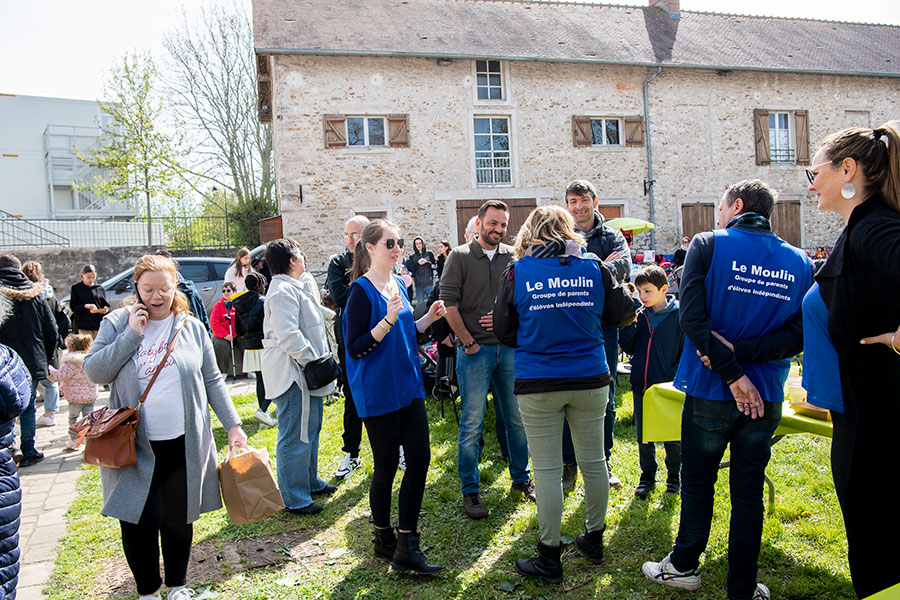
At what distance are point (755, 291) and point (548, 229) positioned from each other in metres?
0.99

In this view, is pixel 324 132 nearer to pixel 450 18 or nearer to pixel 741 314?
pixel 450 18

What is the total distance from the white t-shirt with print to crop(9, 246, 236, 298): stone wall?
14514 mm

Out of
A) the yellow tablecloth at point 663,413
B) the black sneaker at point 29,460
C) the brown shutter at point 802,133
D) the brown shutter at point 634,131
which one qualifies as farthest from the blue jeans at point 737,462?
the brown shutter at point 802,133

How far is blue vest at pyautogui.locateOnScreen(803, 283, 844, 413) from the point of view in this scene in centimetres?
220

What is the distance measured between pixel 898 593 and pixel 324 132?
55.4 ft

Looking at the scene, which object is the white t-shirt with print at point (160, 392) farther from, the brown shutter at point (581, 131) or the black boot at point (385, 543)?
the brown shutter at point (581, 131)

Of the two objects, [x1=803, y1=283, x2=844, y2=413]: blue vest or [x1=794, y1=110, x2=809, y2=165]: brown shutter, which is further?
[x1=794, y1=110, x2=809, y2=165]: brown shutter

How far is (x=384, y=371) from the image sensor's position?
10.3 ft

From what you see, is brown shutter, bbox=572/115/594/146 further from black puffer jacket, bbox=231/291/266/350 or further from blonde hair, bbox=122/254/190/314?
blonde hair, bbox=122/254/190/314

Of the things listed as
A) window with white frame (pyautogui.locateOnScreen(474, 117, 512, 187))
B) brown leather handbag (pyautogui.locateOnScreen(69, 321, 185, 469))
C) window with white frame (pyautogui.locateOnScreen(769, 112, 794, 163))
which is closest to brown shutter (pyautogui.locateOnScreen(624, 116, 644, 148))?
window with white frame (pyautogui.locateOnScreen(474, 117, 512, 187))

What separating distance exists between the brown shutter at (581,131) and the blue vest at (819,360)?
17098 mm

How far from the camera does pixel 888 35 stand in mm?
23859

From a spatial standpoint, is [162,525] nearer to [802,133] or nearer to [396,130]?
[396,130]

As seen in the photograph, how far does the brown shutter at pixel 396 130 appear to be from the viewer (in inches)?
679
